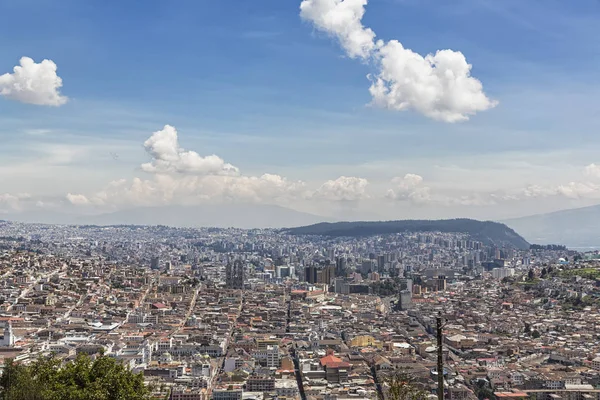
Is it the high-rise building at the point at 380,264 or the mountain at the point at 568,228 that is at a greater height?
the mountain at the point at 568,228

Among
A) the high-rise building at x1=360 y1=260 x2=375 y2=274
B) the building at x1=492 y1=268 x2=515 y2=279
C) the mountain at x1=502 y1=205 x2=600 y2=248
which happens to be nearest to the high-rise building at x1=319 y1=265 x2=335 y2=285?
the high-rise building at x1=360 y1=260 x2=375 y2=274

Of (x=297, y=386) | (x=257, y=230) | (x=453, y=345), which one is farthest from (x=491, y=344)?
(x=257, y=230)

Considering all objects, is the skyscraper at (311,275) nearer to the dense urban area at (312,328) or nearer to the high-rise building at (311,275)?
the high-rise building at (311,275)

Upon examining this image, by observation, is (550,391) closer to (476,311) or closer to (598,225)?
(476,311)

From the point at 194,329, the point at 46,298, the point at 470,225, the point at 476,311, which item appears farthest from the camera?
the point at 470,225

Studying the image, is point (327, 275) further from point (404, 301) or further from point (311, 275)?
point (404, 301)

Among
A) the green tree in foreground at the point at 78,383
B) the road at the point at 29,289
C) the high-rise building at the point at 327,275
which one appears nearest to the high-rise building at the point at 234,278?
the high-rise building at the point at 327,275
